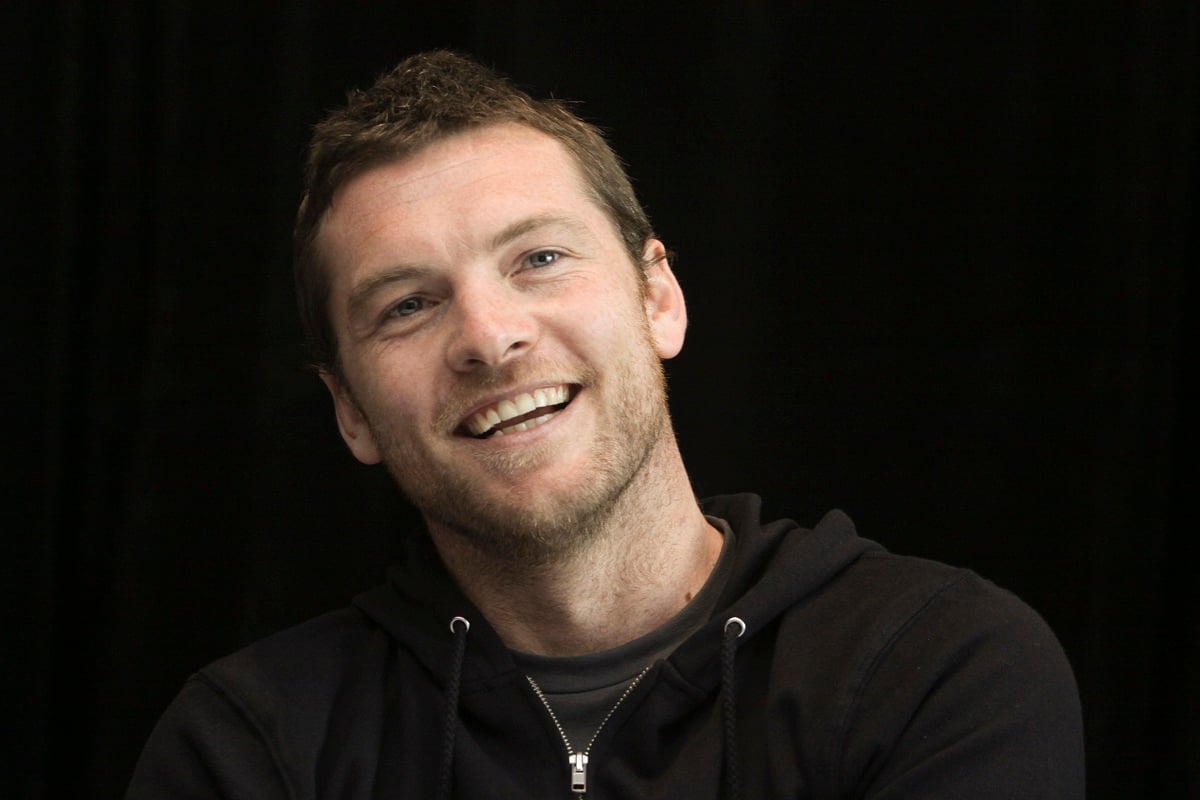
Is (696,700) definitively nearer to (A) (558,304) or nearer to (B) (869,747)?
(B) (869,747)

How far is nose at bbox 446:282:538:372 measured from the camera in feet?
5.46

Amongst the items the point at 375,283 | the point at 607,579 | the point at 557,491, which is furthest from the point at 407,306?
the point at 607,579

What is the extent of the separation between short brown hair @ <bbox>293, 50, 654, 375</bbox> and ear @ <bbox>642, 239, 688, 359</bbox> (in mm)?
29

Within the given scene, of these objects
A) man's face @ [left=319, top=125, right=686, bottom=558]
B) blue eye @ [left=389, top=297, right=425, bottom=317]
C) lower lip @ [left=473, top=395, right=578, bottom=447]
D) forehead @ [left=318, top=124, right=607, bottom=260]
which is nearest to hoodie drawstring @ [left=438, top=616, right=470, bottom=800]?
man's face @ [left=319, top=125, right=686, bottom=558]

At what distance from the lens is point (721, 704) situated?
1605 millimetres

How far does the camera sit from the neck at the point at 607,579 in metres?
1.75

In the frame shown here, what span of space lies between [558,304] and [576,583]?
36 centimetres

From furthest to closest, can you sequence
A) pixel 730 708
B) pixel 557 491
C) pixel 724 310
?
1. pixel 724 310
2. pixel 557 491
3. pixel 730 708

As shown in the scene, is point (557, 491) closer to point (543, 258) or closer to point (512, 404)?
point (512, 404)

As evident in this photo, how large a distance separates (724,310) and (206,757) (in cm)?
107

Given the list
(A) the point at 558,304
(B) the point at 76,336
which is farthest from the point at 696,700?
(B) the point at 76,336

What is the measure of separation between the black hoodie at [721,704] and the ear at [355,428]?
17 centimetres

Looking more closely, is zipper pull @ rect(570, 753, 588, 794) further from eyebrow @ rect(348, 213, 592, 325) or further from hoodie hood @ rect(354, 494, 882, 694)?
eyebrow @ rect(348, 213, 592, 325)

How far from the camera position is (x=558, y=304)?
5.67 ft
